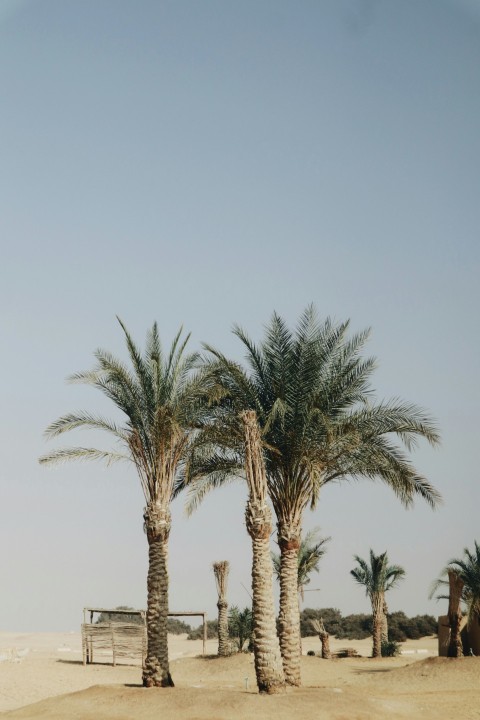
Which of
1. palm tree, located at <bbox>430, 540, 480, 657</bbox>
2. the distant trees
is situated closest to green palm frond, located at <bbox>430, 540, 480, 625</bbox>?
palm tree, located at <bbox>430, 540, 480, 657</bbox>

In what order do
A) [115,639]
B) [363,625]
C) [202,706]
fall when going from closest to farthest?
[202,706] < [115,639] < [363,625]

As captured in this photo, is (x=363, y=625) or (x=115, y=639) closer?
(x=115, y=639)

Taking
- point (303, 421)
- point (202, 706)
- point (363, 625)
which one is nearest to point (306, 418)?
point (303, 421)

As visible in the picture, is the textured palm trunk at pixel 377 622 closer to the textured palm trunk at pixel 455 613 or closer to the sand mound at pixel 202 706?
the textured palm trunk at pixel 455 613

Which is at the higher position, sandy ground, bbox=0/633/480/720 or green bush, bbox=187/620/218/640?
sandy ground, bbox=0/633/480/720

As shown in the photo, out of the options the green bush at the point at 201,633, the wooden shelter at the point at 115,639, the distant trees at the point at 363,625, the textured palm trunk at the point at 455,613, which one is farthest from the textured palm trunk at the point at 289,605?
the green bush at the point at 201,633

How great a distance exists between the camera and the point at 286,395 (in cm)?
2261

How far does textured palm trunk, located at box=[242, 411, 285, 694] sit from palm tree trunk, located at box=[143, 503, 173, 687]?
384 cm

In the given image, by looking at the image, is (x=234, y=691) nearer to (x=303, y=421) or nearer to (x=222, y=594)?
(x=303, y=421)

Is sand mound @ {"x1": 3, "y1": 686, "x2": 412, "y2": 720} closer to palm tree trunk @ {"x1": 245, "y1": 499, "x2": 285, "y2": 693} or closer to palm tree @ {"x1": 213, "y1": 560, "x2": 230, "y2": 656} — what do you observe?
palm tree trunk @ {"x1": 245, "y1": 499, "x2": 285, "y2": 693}

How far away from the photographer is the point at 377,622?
4366cm

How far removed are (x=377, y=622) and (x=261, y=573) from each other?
2726 centimetres

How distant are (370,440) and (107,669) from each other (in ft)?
64.7

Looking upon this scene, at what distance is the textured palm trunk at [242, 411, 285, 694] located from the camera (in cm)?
1856
